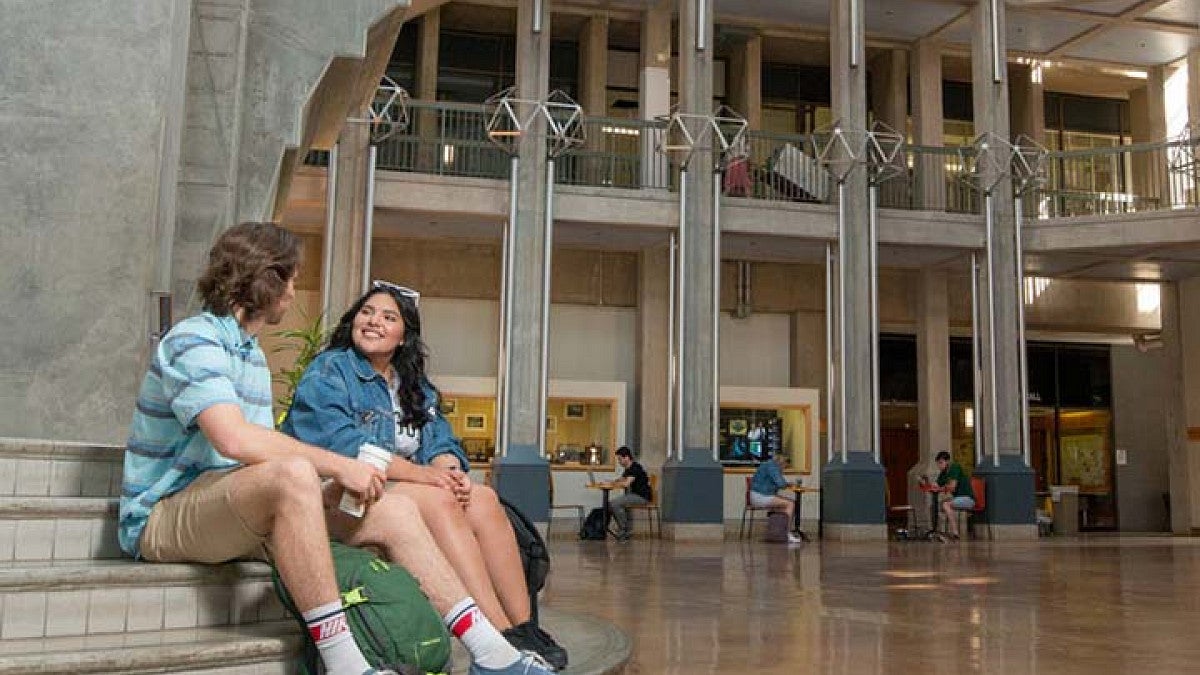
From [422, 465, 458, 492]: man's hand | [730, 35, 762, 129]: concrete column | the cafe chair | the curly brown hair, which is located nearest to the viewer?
the curly brown hair

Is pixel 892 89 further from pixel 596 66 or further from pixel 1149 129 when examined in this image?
pixel 596 66

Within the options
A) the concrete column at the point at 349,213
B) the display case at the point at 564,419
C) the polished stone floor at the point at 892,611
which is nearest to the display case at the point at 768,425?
the display case at the point at 564,419

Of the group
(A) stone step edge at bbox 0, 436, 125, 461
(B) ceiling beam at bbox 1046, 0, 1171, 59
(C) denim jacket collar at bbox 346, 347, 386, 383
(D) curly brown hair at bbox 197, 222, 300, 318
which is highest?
(B) ceiling beam at bbox 1046, 0, 1171, 59

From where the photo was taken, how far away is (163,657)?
242cm

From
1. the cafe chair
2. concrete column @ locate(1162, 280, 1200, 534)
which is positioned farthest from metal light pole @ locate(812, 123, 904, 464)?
concrete column @ locate(1162, 280, 1200, 534)

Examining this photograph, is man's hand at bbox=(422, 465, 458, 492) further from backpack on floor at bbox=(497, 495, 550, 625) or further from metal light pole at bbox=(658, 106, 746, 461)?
metal light pole at bbox=(658, 106, 746, 461)

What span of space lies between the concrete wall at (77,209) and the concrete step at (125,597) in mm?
2157

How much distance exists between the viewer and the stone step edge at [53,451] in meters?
3.33

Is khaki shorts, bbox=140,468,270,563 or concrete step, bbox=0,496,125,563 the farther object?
concrete step, bbox=0,496,125,563

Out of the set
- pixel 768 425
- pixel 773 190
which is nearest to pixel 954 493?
pixel 768 425

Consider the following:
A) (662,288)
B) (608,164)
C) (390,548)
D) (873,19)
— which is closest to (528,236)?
→ (608,164)

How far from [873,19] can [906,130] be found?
7.52ft

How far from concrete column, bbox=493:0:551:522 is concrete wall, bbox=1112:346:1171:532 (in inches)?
527

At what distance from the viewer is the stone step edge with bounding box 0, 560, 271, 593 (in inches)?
100
